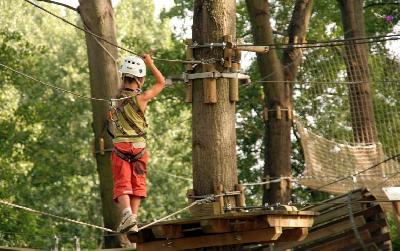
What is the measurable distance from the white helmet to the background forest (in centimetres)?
944

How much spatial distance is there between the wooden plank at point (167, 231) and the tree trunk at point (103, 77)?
3713mm

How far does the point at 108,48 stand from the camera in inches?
504

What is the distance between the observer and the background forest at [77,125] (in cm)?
2617

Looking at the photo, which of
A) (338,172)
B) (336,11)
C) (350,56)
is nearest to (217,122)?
(338,172)

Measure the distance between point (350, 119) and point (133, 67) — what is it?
10.1m

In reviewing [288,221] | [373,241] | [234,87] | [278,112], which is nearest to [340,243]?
[373,241]

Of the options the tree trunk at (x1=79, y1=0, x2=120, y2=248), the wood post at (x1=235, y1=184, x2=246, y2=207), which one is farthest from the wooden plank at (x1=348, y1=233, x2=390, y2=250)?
the wood post at (x1=235, y1=184, x2=246, y2=207)

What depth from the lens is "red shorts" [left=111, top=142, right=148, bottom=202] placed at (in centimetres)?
886

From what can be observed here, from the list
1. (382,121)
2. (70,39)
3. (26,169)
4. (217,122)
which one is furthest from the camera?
(70,39)

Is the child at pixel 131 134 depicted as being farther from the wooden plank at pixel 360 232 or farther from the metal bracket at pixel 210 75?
the wooden plank at pixel 360 232

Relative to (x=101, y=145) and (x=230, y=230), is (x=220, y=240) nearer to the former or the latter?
(x=230, y=230)

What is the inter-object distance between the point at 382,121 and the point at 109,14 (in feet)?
24.6

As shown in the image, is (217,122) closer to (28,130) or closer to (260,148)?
(260,148)

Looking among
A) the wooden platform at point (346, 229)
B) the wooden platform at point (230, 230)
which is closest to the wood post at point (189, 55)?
the wooden platform at point (230, 230)
